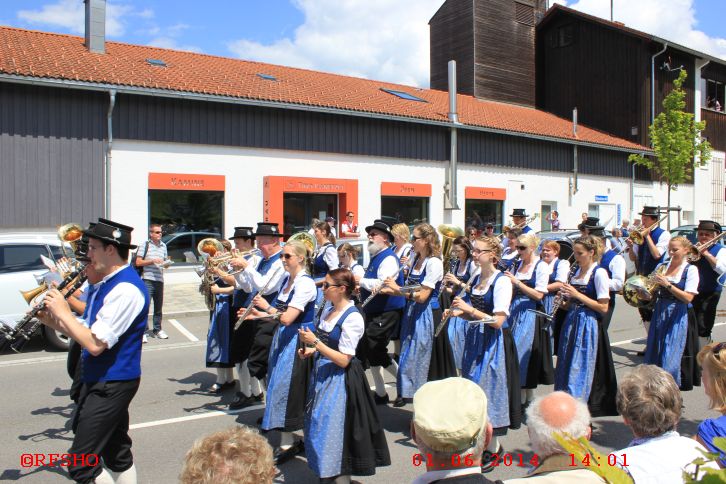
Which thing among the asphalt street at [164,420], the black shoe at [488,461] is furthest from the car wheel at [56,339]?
the black shoe at [488,461]

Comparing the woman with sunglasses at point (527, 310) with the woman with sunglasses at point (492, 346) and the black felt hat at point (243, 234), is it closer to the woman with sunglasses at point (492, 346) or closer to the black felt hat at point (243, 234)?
the woman with sunglasses at point (492, 346)

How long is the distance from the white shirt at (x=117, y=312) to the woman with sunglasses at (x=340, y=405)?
3.66ft

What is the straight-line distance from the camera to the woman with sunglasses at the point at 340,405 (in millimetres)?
4258

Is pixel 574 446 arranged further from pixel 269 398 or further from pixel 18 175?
pixel 18 175

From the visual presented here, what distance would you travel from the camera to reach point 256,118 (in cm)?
1736

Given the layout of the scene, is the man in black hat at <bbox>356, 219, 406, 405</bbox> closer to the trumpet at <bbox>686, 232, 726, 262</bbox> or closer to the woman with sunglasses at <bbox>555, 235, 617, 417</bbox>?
the woman with sunglasses at <bbox>555, 235, 617, 417</bbox>

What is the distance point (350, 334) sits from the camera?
4.40 meters

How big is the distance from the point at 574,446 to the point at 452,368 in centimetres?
474

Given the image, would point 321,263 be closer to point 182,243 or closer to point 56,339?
point 56,339

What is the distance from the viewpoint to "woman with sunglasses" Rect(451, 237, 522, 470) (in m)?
5.13

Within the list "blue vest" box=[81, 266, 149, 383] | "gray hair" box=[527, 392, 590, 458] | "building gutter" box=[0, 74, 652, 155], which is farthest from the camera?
"building gutter" box=[0, 74, 652, 155]

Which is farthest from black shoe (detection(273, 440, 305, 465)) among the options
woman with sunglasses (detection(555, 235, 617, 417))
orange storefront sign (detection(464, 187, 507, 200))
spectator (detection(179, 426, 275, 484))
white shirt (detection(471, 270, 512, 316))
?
orange storefront sign (detection(464, 187, 507, 200))

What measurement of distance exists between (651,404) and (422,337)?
133 inches

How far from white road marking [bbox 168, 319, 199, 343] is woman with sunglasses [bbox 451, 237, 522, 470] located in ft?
20.3
